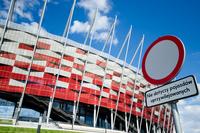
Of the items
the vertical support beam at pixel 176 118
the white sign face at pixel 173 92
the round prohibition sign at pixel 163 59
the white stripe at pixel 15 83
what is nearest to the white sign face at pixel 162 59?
the round prohibition sign at pixel 163 59

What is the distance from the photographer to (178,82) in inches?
105

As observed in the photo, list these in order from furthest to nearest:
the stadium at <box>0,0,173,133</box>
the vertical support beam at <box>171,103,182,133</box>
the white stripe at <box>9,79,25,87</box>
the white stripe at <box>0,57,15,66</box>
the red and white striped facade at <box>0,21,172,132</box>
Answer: the red and white striped facade at <box>0,21,172,132</box>, the stadium at <box>0,0,173,133</box>, the white stripe at <box>0,57,15,66</box>, the white stripe at <box>9,79,25,87</box>, the vertical support beam at <box>171,103,182,133</box>

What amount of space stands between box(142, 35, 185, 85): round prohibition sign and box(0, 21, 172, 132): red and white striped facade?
32.3 m

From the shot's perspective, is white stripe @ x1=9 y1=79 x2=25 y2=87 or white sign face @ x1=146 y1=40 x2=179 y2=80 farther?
white stripe @ x1=9 y1=79 x2=25 y2=87

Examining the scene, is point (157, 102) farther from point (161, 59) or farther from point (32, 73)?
point (32, 73)

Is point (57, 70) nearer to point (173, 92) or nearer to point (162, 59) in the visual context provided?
point (162, 59)

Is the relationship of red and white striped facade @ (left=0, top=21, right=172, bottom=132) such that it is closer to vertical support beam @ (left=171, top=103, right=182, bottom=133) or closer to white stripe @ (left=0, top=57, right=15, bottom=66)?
white stripe @ (left=0, top=57, right=15, bottom=66)

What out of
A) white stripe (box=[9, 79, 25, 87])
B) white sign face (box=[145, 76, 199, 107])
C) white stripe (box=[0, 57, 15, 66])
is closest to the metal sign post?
white sign face (box=[145, 76, 199, 107])

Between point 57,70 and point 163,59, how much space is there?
133 feet

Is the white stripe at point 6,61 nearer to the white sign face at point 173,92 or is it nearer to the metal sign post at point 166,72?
the metal sign post at point 166,72

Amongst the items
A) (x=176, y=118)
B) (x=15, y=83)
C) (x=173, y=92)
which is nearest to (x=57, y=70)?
(x=15, y=83)

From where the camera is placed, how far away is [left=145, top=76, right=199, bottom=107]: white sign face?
98.8 inches

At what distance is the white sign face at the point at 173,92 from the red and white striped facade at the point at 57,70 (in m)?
32.5

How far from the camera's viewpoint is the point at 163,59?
297 centimetres
